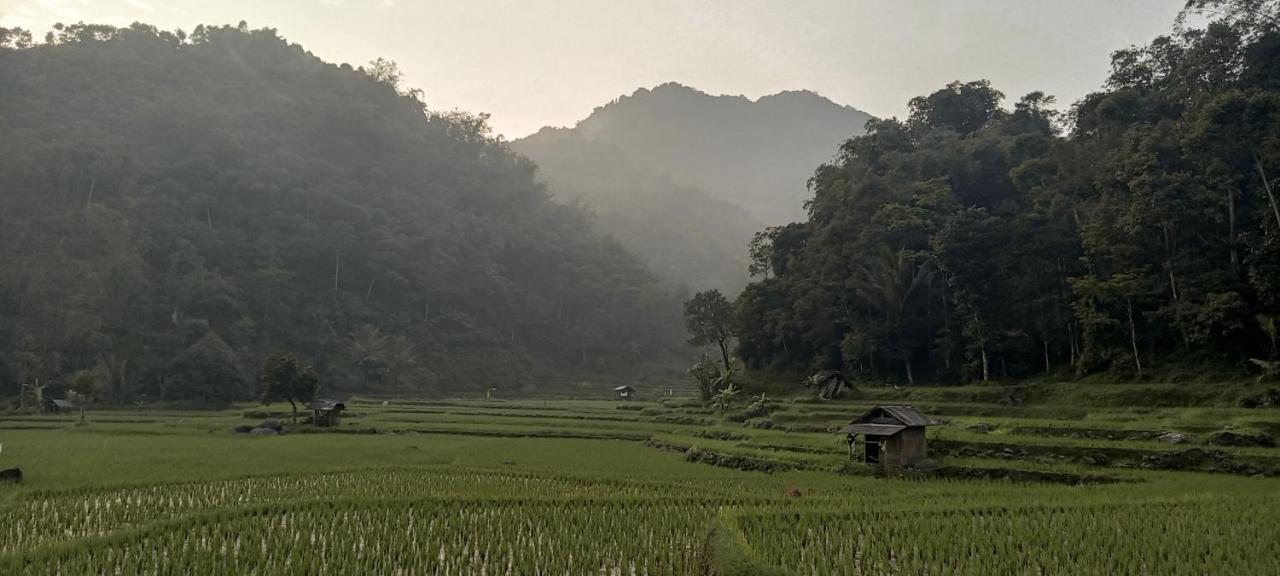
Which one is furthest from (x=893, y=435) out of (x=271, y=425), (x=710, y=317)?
(x=710, y=317)

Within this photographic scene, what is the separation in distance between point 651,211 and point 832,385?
109766 millimetres

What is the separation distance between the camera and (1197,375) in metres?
24.2

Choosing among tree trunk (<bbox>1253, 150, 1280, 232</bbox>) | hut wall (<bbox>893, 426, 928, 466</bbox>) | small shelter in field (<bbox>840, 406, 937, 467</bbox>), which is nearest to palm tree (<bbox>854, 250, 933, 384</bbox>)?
tree trunk (<bbox>1253, 150, 1280, 232</bbox>)

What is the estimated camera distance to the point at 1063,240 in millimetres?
31391

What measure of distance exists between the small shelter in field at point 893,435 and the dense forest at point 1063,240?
14.1 meters

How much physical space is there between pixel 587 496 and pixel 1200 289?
85.8 ft

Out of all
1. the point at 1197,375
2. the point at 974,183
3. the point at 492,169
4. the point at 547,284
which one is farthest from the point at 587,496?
the point at 492,169

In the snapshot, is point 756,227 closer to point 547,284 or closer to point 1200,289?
point 547,284

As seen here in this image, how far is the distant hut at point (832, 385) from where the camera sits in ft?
108

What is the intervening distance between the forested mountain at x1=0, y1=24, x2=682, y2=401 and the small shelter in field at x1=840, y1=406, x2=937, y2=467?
1654 inches

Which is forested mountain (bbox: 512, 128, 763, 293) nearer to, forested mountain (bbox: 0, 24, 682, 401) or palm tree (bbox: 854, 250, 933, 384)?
forested mountain (bbox: 0, 24, 682, 401)

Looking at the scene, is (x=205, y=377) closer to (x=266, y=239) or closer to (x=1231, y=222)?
(x=266, y=239)

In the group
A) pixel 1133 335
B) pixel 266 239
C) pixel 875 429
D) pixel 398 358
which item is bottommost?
pixel 875 429

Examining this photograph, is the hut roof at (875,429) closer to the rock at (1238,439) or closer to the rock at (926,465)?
the rock at (926,465)
